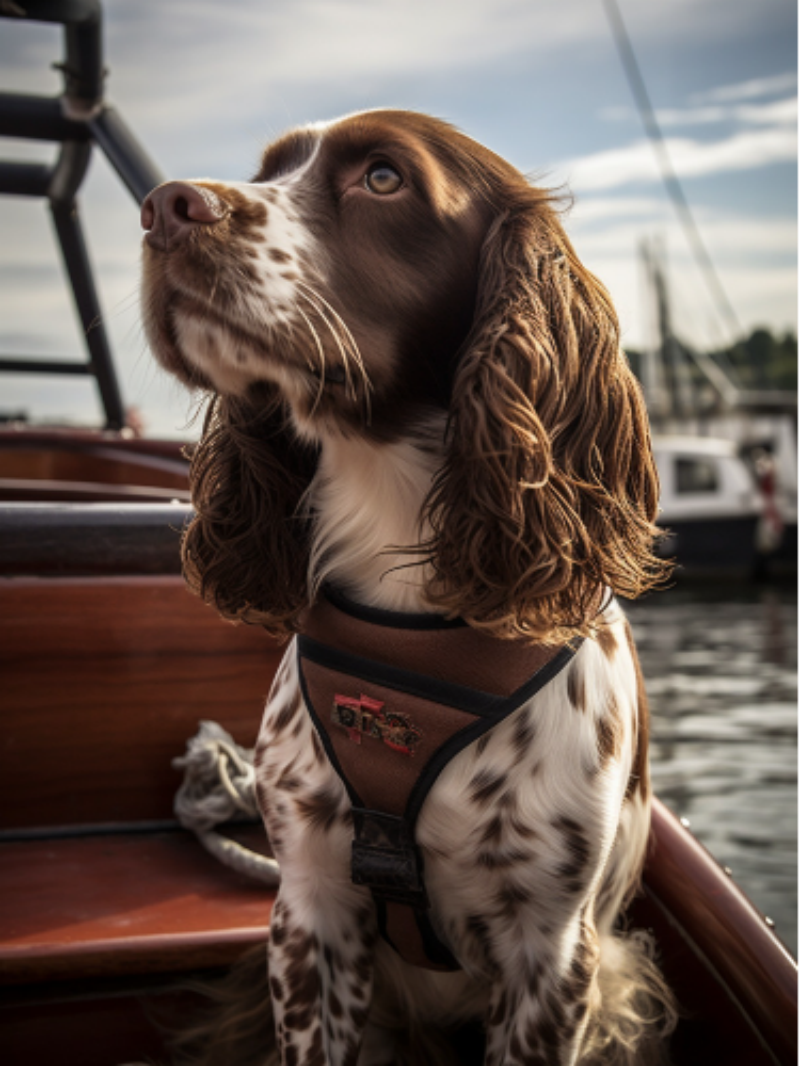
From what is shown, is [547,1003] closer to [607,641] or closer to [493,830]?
[493,830]

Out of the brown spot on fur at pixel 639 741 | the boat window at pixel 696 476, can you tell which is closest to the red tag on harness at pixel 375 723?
the brown spot on fur at pixel 639 741

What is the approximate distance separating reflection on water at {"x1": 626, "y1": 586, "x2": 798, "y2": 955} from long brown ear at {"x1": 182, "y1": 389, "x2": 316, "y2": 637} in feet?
7.93

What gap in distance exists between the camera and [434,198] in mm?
1395

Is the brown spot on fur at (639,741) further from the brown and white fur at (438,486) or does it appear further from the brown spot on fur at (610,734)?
the brown spot on fur at (610,734)

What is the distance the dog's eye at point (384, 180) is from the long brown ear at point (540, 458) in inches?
5.7

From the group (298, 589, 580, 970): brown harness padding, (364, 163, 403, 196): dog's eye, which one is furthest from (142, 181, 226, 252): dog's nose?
(298, 589, 580, 970): brown harness padding

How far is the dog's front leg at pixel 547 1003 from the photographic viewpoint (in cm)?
142

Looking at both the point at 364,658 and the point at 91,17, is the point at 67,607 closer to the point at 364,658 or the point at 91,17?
the point at 364,658

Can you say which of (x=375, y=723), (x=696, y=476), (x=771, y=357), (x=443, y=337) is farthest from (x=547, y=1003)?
(x=771, y=357)

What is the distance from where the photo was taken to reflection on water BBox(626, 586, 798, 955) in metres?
4.41

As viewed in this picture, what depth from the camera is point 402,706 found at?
1.39 m

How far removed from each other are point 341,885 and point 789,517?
18.4 m

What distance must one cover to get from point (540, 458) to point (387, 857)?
54cm

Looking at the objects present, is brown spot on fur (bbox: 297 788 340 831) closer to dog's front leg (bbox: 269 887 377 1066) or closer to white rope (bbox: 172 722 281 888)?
dog's front leg (bbox: 269 887 377 1066)
